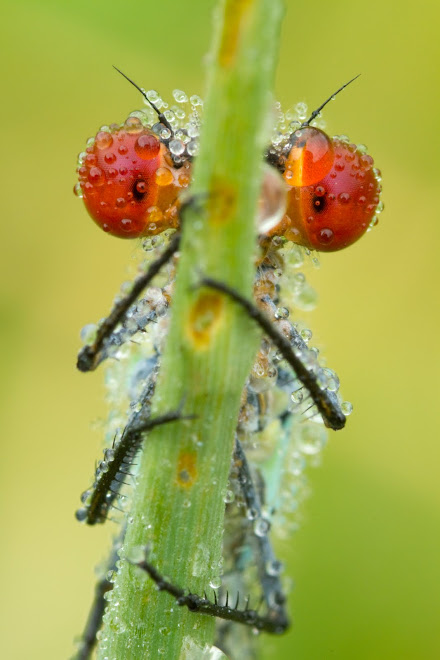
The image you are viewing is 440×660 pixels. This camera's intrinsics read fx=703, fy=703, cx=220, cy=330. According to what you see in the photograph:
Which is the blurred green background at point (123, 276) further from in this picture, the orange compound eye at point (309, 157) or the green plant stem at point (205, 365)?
the green plant stem at point (205, 365)

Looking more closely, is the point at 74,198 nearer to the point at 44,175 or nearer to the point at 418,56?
the point at 44,175

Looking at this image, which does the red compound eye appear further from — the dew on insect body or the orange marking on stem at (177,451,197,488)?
the dew on insect body

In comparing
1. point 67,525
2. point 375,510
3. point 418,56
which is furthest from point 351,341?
point 67,525

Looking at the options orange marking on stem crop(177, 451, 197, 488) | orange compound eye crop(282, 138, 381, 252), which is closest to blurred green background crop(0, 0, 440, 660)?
orange compound eye crop(282, 138, 381, 252)

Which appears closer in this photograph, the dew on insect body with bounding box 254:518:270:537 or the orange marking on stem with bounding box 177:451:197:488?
the orange marking on stem with bounding box 177:451:197:488

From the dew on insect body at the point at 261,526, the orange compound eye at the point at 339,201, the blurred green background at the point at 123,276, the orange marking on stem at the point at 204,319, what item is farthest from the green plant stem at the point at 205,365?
the blurred green background at the point at 123,276

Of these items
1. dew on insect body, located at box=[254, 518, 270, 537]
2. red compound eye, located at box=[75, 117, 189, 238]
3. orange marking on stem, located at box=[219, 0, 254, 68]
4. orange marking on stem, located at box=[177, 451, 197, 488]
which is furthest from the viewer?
dew on insect body, located at box=[254, 518, 270, 537]
